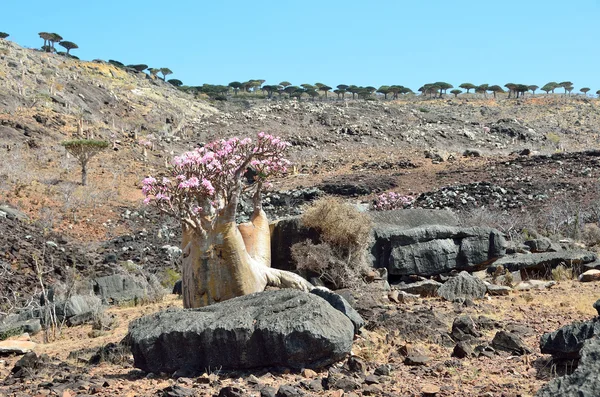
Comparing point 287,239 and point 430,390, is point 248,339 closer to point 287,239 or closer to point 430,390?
point 430,390

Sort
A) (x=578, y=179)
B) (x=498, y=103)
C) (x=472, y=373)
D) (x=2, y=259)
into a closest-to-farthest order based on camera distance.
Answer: (x=472, y=373), (x=2, y=259), (x=578, y=179), (x=498, y=103)

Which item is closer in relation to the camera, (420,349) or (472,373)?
(472,373)

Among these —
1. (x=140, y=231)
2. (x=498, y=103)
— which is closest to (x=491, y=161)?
(x=140, y=231)

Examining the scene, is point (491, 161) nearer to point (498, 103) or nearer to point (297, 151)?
point (297, 151)

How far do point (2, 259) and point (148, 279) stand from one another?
116 inches

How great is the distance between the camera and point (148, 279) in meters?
13.5

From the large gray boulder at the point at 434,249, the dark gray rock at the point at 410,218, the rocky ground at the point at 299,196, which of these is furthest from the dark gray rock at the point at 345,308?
the dark gray rock at the point at 410,218

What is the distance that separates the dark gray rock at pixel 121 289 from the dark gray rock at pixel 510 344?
22.1 feet

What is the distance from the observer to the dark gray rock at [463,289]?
9453 millimetres

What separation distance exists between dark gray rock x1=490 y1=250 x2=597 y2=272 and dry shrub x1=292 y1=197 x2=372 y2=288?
8.32 ft

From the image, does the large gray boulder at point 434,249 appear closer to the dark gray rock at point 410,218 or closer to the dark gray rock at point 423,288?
the dark gray rock at point 410,218

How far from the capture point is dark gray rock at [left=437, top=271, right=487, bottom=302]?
372 inches

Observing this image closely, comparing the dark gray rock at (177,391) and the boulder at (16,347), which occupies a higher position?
the dark gray rock at (177,391)

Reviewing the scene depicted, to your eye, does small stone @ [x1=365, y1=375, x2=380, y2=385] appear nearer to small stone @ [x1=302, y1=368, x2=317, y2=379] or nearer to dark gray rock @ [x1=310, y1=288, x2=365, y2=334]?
small stone @ [x1=302, y1=368, x2=317, y2=379]
